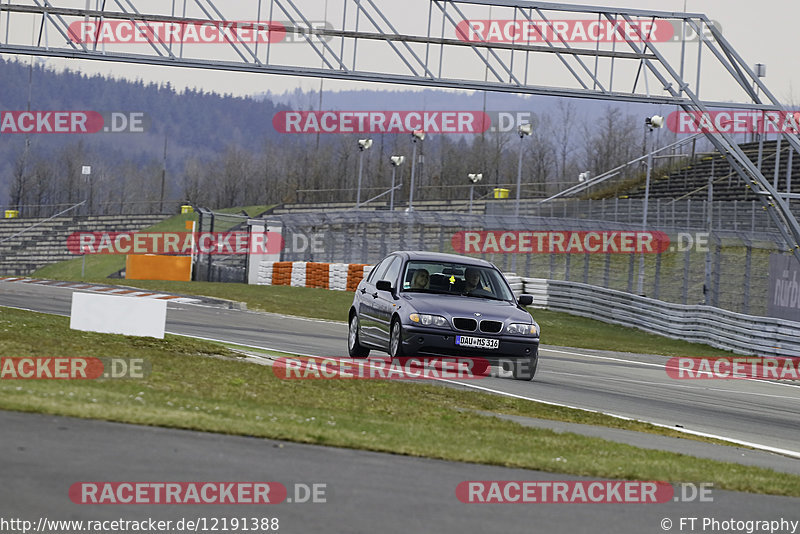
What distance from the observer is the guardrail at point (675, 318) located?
25.3m

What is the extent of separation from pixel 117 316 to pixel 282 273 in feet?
101

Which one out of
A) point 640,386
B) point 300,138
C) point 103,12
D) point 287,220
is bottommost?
point 640,386

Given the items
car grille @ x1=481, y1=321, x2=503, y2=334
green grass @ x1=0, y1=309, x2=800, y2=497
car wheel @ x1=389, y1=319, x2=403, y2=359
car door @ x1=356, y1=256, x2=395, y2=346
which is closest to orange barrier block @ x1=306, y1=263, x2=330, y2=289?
car door @ x1=356, y1=256, x2=395, y2=346

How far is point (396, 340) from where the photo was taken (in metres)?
14.3

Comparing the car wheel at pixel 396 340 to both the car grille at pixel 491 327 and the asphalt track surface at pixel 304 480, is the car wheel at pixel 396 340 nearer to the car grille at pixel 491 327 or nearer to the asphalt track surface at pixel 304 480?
the car grille at pixel 491 327

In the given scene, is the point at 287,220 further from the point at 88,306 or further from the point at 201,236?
the point at 88,306

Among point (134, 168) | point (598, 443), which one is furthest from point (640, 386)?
point (134, 168)

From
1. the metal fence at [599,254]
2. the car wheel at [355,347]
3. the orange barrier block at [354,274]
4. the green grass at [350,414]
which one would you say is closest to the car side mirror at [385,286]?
the car wheel at [355,347]

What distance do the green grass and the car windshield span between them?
293cm

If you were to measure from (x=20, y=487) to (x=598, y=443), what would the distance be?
492 centimetres

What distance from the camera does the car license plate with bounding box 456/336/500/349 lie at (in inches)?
547

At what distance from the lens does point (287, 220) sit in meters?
47.2

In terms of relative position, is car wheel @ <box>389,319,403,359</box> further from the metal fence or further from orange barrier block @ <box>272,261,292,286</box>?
orange barrier block @ <box>272,261,292,286</box>

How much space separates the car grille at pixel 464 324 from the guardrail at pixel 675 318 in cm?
1297
